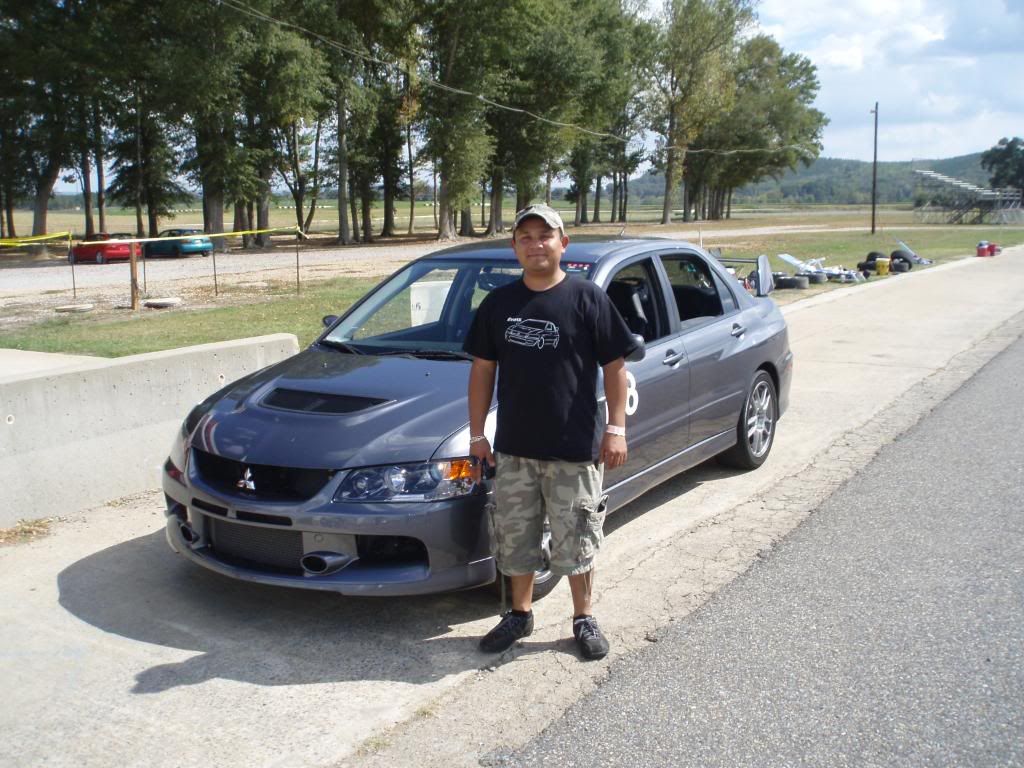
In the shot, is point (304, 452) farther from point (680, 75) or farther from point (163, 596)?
point (680, 75)

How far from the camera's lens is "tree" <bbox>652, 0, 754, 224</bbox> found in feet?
225

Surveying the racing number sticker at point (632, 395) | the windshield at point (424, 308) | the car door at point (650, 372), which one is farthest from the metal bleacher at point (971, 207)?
the racing number sticker at point (632, 395)

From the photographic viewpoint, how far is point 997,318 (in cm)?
1538

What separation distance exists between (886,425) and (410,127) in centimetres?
4740

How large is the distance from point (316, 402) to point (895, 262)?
25142 millimetres

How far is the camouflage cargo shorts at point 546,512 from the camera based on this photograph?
3.71 metres

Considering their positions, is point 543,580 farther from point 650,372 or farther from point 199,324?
point 199,324

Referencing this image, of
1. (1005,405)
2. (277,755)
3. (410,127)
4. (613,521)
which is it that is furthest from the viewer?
(410,127)

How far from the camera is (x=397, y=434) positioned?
4008 mm

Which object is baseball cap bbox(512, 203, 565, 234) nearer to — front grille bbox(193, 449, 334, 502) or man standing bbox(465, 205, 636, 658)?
man standing bbox(465, 205, 636, 658)

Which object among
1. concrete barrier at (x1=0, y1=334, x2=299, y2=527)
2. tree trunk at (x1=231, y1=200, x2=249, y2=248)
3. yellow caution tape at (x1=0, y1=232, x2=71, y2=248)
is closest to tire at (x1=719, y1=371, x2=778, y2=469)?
concrete barrier at (x1=0, y1=334, x2=299, y2=527)

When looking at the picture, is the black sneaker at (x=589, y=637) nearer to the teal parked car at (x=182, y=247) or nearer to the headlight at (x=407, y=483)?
the headlight at (x=407, y=483)

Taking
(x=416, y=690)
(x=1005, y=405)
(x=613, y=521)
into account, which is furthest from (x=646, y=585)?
(x=1005, y=405)

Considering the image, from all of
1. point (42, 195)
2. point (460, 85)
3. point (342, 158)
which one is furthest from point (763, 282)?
point (42, 195)
